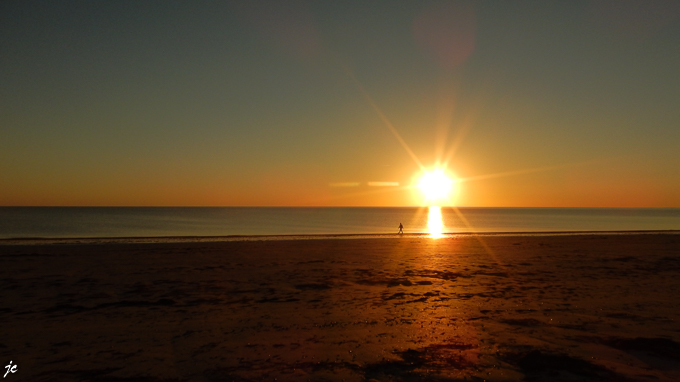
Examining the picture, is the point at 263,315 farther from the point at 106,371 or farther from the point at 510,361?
the point at 510,361

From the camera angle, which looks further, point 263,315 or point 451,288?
point 451,288

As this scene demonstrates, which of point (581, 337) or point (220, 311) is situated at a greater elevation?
point (581, 337)

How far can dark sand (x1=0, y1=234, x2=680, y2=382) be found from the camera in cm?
649

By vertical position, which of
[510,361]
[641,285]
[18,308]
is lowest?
[18,308]

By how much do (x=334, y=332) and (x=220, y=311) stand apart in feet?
10.3

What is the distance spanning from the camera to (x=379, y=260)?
19.3 metres

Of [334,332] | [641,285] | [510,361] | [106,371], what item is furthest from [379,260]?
[106,371]

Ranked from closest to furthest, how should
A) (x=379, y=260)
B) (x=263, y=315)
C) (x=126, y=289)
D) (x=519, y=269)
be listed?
(x=263, y=315) < (x=126, y=289) < (x=519, y=269) < (x=379, y=260)

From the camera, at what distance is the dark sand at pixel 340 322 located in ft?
21.3

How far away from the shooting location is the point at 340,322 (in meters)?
9.10
